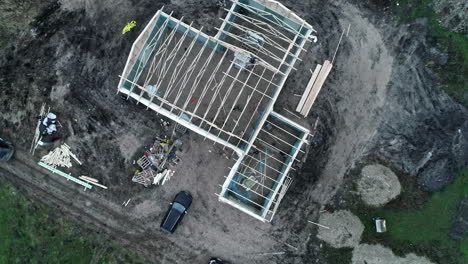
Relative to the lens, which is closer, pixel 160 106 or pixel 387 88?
pixel 160 106

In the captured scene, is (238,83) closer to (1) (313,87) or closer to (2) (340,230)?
(1) (313,87)

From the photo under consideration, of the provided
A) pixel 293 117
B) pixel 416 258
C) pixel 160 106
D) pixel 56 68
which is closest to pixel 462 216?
pixel 416 258

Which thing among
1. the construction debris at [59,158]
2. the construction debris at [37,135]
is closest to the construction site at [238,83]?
the construction debris at [59,158]

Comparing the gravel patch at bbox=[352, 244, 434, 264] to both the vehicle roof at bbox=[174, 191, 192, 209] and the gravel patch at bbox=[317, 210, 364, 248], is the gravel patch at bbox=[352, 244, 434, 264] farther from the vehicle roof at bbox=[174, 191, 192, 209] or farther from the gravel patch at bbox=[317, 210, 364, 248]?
the vehicle roof at bbox=[174, 191, 192, 209]

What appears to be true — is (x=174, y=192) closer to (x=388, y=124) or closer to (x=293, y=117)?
(x=293, y=117)

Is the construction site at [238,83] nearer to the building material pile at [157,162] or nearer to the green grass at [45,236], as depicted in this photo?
the building material pile at [157,162]

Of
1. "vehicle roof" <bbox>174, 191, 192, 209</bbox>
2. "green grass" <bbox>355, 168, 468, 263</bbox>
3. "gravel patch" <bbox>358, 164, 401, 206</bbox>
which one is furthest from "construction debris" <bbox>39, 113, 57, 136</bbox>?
"green grass" <bbox>355, 168, 468, 263</bbox>
